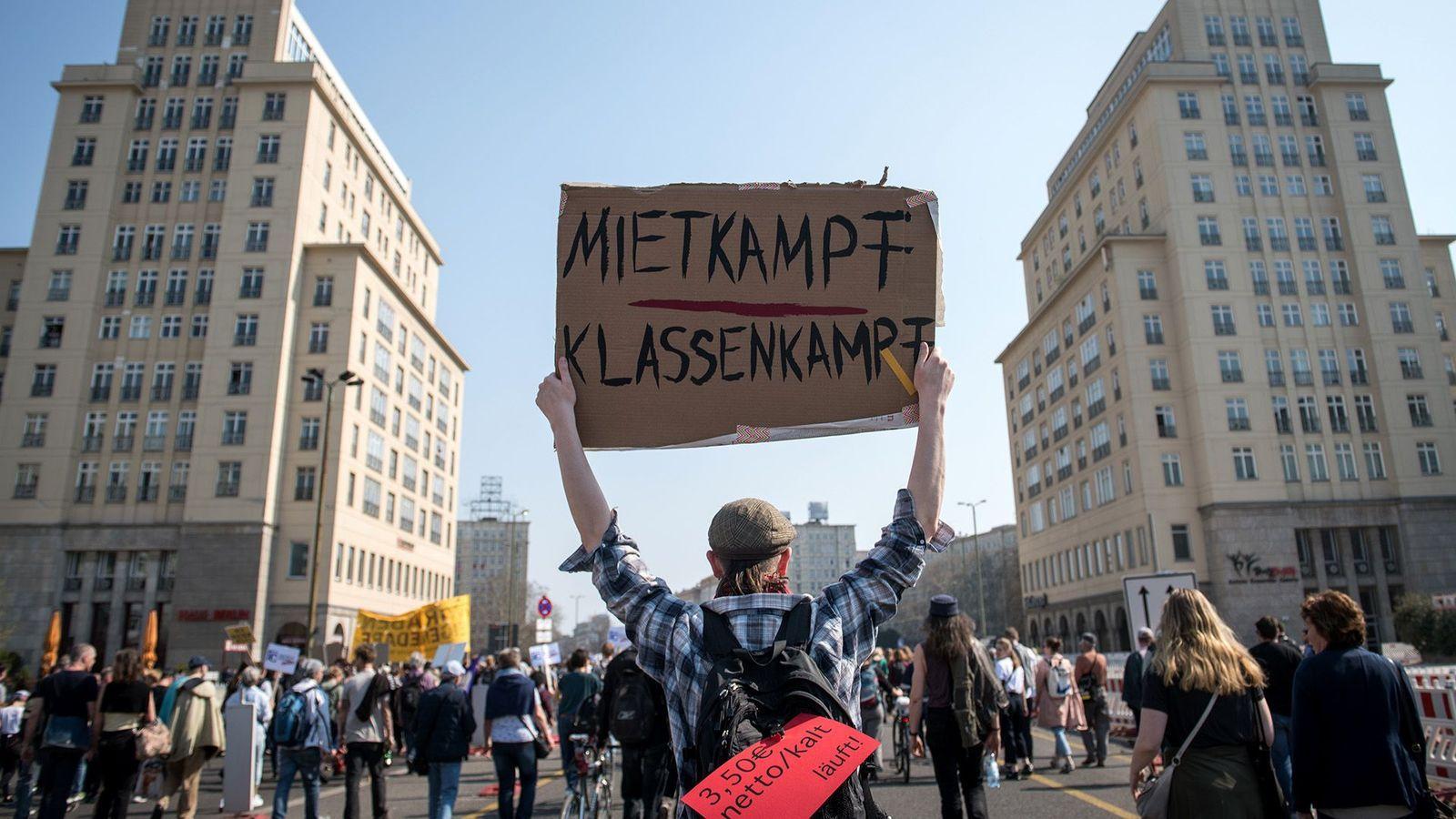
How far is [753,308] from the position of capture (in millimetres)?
3197

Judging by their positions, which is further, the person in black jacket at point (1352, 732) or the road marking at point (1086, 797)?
the road marking at point (1086, 797)

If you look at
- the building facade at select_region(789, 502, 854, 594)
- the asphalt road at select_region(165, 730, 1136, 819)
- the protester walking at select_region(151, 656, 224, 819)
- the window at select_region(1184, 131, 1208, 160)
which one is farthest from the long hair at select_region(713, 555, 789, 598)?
the building facade at select_region(789, 502, 854, 594)

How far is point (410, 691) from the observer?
53.5 ft

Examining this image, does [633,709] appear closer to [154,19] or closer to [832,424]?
[832,424]

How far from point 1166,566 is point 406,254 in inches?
2000

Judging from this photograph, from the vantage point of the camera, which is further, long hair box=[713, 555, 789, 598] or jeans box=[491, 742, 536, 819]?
jeans box=[491, 742, 536, 819]

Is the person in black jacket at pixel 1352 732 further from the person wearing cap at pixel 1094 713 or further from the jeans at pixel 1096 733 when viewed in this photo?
the jeans at pixel 1096 733

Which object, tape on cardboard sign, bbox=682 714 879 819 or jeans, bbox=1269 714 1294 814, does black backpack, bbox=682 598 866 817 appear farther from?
jeans, bbox=1269 714 1294 814

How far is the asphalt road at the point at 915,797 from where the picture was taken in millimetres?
10203

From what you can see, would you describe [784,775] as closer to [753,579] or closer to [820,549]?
[753,579]

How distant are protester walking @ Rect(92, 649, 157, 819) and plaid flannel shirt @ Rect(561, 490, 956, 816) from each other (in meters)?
8.87

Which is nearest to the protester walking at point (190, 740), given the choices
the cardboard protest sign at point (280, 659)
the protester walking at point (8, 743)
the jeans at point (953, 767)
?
the protester walking at point (8, 743)

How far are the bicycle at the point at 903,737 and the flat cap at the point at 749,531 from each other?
10113 millimetres

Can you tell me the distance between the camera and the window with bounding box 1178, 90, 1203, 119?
52.8m
